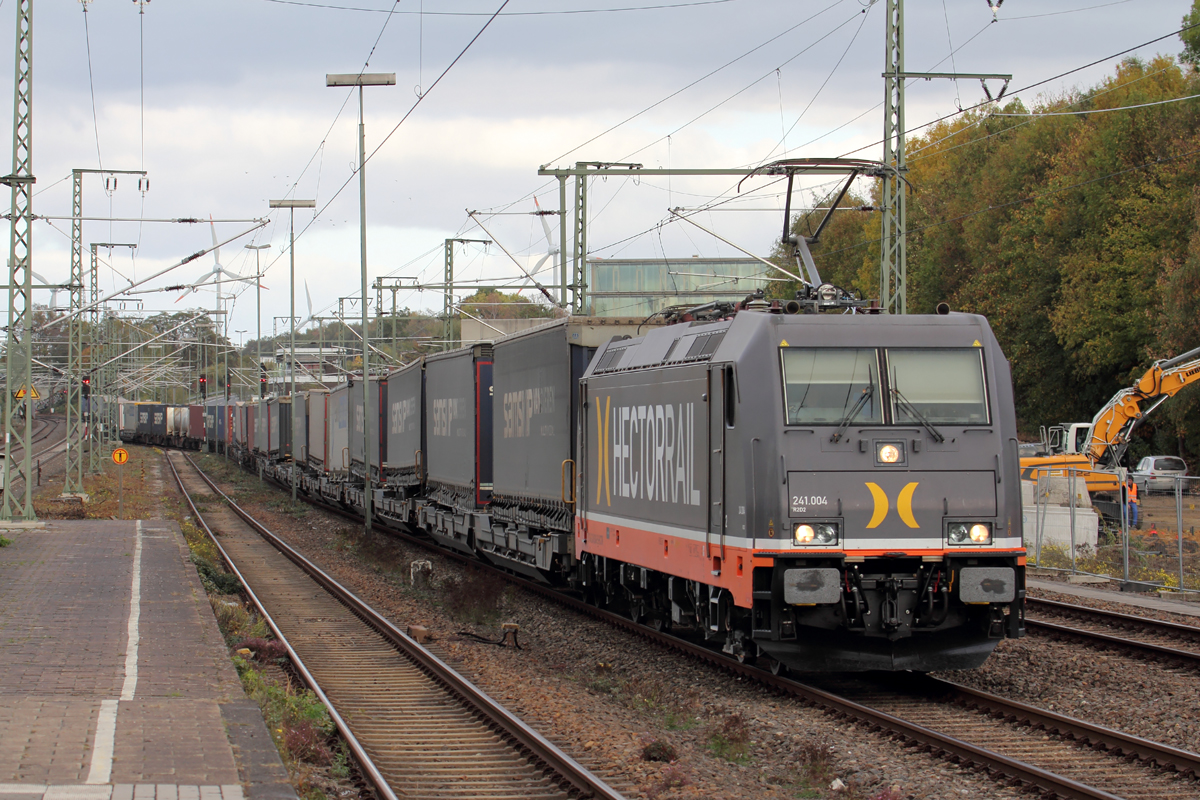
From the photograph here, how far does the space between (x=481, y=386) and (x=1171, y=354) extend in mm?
27006

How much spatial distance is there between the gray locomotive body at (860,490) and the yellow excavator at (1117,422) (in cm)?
1807

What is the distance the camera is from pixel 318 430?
40.5 m

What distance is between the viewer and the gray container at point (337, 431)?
112 ft

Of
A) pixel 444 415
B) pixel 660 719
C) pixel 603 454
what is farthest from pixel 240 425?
pixel 660 719

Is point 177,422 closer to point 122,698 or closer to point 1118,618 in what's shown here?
point 1118,618

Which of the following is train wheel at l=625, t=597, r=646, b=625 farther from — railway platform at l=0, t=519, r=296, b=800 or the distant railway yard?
railway platform at l=0, t=519, r=296, b=800

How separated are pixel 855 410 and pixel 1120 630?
19.8ft

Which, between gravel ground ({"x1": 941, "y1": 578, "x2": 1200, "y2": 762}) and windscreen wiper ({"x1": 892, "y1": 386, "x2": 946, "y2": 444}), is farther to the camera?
windscreen wiper ({"x1": 892, "y1": 386, "x2": 946, "y2": 444})

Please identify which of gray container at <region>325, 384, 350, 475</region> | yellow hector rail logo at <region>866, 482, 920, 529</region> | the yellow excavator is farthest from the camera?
gray container at <region>325, 384, 350, 475</region>

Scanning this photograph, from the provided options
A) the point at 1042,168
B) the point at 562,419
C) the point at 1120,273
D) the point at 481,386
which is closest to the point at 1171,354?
the point at 1120,273

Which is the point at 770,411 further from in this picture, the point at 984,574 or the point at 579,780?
the point at 579,780

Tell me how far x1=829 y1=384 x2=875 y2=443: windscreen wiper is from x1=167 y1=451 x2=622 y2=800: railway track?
349 centimetres

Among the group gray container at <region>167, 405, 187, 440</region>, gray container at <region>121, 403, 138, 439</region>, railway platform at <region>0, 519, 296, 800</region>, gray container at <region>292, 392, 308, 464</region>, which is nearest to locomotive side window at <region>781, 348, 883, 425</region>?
railway platform at <region>0, 519, 296, 800</region>

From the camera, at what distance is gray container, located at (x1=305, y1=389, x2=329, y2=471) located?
3838cm
